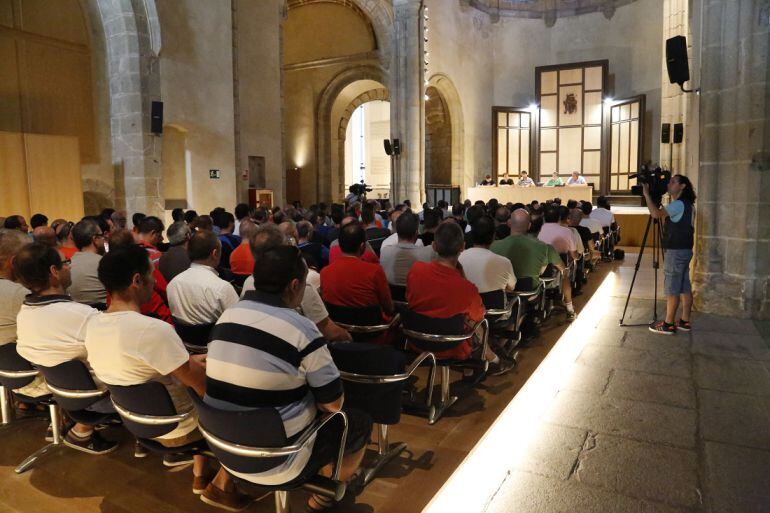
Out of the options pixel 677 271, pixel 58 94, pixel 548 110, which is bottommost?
pixel 677 271

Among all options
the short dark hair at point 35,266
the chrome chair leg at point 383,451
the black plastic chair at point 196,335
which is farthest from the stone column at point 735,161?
the short dark hair at point 35,266

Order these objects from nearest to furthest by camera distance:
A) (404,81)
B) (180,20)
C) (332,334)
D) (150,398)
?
(150,398), (332,334), (180,20), (404,81)

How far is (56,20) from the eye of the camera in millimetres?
8906

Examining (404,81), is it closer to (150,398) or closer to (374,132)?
(374,132)

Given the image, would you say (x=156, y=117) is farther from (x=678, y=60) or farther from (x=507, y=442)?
(x=507, y=442)

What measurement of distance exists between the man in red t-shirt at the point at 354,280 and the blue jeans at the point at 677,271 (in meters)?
2.96

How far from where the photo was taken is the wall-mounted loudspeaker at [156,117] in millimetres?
9086

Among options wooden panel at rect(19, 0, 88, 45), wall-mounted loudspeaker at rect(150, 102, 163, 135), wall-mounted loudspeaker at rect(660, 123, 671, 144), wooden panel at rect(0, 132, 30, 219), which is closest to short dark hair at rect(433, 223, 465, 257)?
wall-mounted loudspeaker at rect(150, 102, 163, 135)

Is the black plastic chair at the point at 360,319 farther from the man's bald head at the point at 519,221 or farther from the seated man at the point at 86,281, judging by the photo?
the man's bald head at the point at 519,221

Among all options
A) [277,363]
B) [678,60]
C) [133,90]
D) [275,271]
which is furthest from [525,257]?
[133,90]

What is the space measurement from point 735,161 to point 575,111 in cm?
1310

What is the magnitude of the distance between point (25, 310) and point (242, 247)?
1.96 metres

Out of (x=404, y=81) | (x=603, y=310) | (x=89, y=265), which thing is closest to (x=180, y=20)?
(x=404, y=81)

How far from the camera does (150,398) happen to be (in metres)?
2.19
